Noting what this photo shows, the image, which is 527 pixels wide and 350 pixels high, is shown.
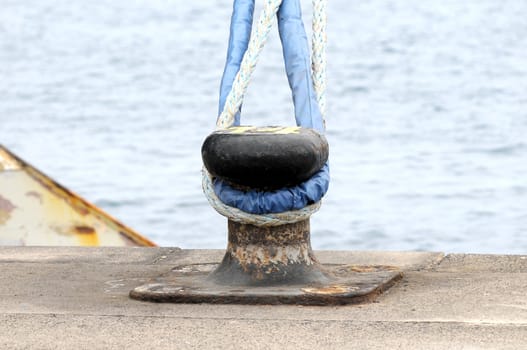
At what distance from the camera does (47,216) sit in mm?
7461

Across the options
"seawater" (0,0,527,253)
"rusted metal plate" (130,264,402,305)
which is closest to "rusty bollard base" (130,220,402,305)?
"rusted metal plate" (130,264,402,305)

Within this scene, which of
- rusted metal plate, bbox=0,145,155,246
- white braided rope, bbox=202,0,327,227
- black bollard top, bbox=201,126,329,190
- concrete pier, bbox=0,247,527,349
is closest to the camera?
concrete pier, bbox=0,247,527,349

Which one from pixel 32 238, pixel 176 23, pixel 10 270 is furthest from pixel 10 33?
pixel 10 270

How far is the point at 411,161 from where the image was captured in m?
15.9

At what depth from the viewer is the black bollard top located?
4238 mm

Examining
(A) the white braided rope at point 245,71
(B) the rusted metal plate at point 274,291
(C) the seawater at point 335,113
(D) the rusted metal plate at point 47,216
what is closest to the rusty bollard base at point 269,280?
(B) the rusted metal plate at point 274,291

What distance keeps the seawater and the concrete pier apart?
23.7 feet

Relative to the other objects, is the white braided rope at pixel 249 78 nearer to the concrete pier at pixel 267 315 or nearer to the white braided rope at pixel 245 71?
the white braided rope at pixel 245 71

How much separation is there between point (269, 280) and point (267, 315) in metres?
0.34

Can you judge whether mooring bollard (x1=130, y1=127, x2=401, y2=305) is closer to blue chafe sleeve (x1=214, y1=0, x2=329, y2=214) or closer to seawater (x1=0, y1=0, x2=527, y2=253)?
blue chafe sleeve (x1=214, y1=0, x2=329, y2=214)

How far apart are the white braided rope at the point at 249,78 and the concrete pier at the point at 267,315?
324 mm

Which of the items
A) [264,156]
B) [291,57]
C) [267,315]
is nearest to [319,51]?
[291,57]

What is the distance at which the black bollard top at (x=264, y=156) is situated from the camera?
4.24m

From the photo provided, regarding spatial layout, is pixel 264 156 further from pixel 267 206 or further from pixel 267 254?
pixel 267 254
